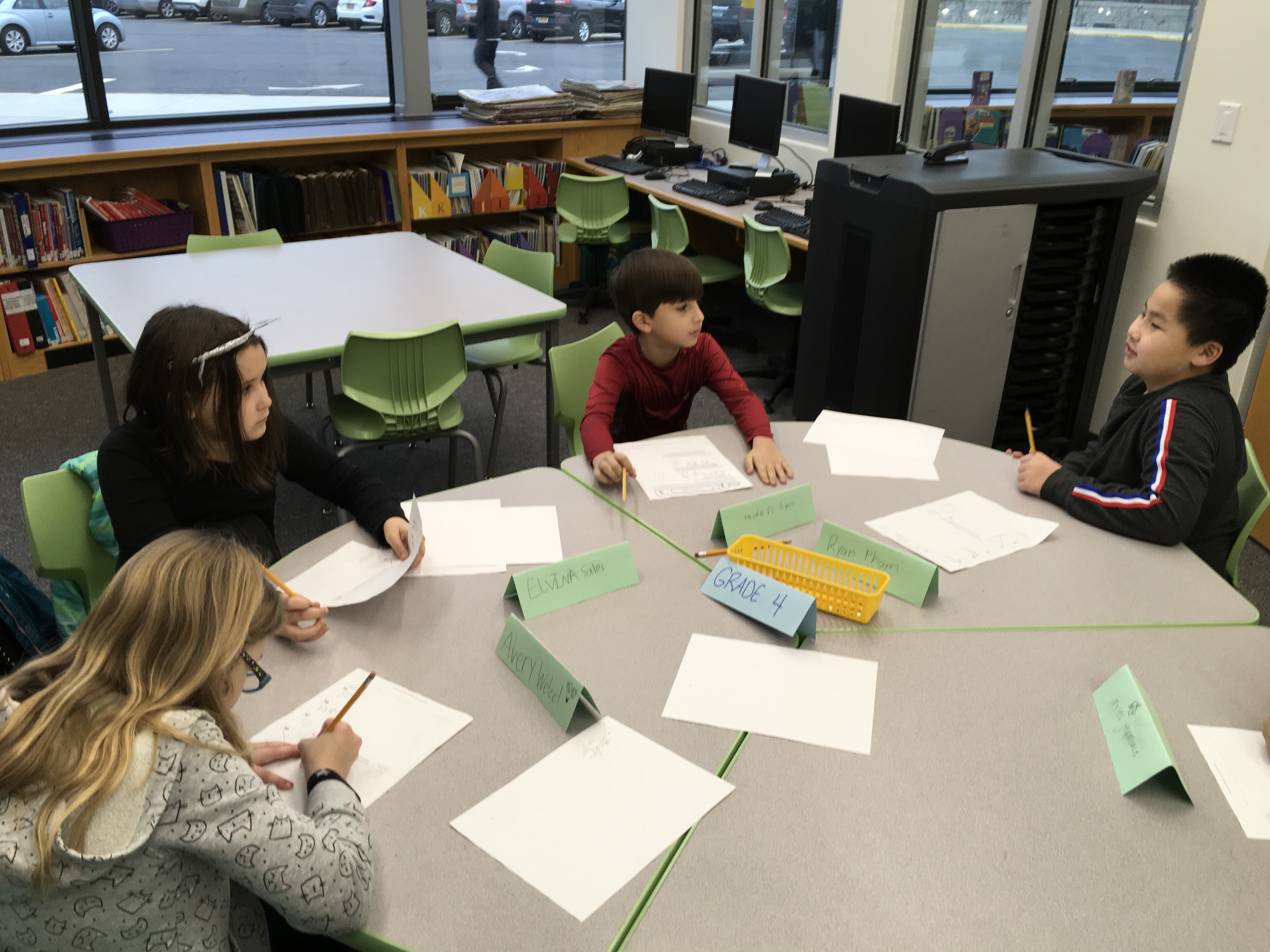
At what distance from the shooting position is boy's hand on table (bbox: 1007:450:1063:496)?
1829 mm

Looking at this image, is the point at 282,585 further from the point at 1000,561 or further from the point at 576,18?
the point at 576,18

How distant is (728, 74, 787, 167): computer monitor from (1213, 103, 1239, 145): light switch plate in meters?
1.80

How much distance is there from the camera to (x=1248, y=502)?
1.85 m

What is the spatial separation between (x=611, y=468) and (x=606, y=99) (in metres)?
3.86

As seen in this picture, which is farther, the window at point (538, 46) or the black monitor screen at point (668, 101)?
the window at point (538, 46)

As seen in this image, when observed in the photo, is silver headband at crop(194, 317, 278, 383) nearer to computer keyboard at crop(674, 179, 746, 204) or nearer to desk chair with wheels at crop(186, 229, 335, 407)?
desk chair with wheels at crop(186, 229, 335, 407)

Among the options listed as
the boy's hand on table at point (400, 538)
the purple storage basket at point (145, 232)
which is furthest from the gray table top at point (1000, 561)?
the purple storage basket at point (145, 232)

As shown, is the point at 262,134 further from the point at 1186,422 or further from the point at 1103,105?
the point at 1186,422

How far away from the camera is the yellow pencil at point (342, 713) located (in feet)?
3.79

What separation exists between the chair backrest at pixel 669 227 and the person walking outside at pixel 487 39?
1.69 metres

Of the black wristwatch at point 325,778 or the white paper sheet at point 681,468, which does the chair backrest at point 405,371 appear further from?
the black wristwatch at point 325,778

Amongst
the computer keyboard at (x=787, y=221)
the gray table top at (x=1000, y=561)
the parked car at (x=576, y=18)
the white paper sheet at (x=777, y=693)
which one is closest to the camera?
the white paper sheet at (x=777, y=693)

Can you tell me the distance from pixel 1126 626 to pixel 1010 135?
2787mm

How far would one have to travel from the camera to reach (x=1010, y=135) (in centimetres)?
366
